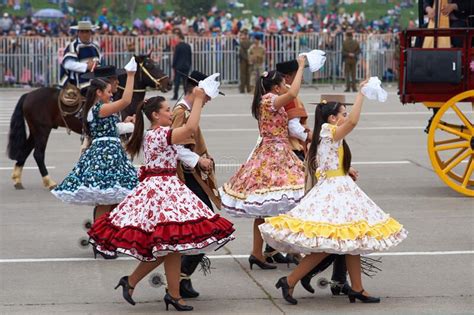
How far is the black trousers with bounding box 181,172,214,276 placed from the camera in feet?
26.7

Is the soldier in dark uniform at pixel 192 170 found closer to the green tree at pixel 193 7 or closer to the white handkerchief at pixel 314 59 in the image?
the white handkerchief at pixel 314 59

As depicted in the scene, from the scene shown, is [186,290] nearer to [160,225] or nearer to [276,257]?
[160,225]

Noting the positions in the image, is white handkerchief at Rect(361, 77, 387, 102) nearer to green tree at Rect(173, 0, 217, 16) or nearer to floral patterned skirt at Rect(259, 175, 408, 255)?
floral patterned skirt at Rect(259, 175, 408, 255)

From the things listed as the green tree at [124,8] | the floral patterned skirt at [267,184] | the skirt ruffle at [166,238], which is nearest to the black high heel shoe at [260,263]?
the floral patterned skirt at [267,184]

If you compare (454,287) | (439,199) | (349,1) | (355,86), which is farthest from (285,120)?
(349,1)

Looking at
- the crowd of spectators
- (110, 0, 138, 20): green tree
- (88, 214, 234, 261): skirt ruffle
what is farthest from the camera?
(110, 0, 138, 20): green tree

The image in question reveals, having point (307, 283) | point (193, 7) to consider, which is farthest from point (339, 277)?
point (193, 7)

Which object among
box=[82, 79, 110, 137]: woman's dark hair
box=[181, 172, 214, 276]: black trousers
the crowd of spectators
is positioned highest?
the crowd of spectators

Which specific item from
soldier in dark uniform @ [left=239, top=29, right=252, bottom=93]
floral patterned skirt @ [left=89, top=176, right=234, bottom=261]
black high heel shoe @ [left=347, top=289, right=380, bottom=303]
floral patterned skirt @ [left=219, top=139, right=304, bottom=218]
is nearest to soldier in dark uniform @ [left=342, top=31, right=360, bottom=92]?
soldier in dark uniform @ [left=239, top=29, right=252, bottom=93]

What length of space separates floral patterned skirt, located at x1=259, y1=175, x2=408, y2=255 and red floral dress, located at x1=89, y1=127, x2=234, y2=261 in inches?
15.3

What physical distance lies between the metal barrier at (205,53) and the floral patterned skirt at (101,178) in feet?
74.1

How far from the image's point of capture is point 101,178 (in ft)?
31.2

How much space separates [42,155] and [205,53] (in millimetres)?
18672

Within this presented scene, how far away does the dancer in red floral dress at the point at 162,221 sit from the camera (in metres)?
7.41
